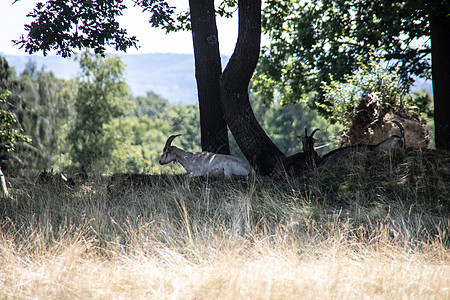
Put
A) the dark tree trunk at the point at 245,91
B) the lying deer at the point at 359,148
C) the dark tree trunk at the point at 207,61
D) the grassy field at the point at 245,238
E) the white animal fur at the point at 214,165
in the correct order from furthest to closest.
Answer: the dark tree trunk at the point at 207,61 → the dark tree trunk at the point at 245,91 → the white animal fur at the point at 214,165 → the lying deer at the point at 359,148 → the grassy field at the point at 245,238

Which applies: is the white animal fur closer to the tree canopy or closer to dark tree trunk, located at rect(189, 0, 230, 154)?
dark tree trunk, located at rect(189, 0, 230, 154)

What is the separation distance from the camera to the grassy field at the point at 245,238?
4637 millimetres

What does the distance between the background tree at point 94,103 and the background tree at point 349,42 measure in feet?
86.6

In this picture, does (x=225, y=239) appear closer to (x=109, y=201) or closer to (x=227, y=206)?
(x=227, y=206)

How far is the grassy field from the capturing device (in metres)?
4.64

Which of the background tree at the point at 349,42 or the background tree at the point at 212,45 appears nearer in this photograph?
the background tree at the point at 212,45

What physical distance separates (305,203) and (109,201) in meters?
3.38

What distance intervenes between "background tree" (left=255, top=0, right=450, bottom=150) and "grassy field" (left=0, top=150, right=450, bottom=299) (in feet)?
17.6

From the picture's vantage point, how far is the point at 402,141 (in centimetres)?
943

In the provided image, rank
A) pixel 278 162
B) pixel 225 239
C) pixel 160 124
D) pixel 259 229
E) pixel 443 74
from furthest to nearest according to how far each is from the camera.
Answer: pixel 160 124
pixel 443 74
pixel 278 162
pixel 259 229
pixel 225 239

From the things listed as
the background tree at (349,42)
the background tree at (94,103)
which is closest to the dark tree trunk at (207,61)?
the background tree at (349,42)

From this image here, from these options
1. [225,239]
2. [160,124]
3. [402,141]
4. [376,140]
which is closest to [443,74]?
[376,140]

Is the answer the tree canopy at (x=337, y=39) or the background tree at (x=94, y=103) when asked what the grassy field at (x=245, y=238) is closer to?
the tree canopy at (x=337, y=39)

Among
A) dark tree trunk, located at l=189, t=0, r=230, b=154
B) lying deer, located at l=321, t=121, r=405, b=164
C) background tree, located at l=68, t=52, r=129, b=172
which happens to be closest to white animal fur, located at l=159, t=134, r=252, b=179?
dark tree trunk, located at l=189, t=0, r=230, b=154
